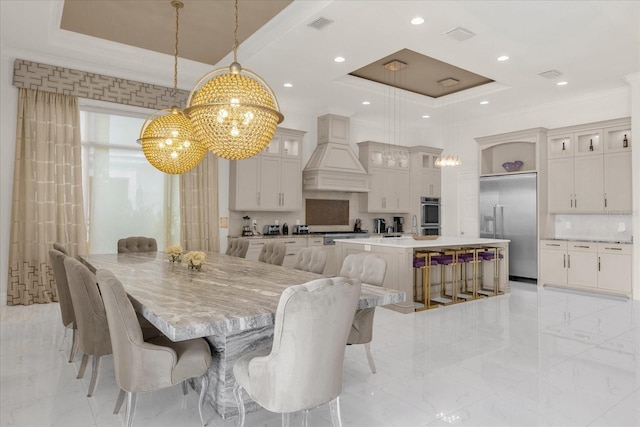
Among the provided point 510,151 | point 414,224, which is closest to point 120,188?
point 414,224

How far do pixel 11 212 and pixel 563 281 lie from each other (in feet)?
27.1

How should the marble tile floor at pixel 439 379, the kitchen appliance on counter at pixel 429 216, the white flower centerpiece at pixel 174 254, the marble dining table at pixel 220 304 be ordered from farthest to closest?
the kitchen appliance on counter at pixel 429 216 < the white flower centerpiece at pixel 174 254 < the marble tile floor at pixel 439 379 < the marble dining table at pixel 220 304

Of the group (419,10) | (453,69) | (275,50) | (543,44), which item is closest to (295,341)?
(419,10)

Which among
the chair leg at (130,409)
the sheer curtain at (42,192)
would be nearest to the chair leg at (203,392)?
the chair leg at (130,409)

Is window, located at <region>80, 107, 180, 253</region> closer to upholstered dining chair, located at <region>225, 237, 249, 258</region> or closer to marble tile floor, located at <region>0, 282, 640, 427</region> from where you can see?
marble tile floor, located at <region>0, 282, 640, 427</region>

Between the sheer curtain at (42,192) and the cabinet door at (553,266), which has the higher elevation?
the sheer curtain at (42,192)

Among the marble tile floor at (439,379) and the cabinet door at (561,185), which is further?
the cabinet door at (561,185)

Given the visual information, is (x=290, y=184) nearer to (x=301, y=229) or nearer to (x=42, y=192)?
(x=301, y=229)

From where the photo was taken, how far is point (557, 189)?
7.06 m

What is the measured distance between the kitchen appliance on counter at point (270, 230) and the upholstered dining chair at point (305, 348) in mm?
5391

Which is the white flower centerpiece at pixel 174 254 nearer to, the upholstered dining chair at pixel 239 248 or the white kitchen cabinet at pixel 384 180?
the upholstered dining chair at pixel 239 248

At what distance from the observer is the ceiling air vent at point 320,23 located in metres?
4.23

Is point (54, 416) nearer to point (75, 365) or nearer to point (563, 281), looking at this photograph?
point (75, 365)

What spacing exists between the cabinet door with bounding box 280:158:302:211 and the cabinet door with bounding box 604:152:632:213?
5072mm
